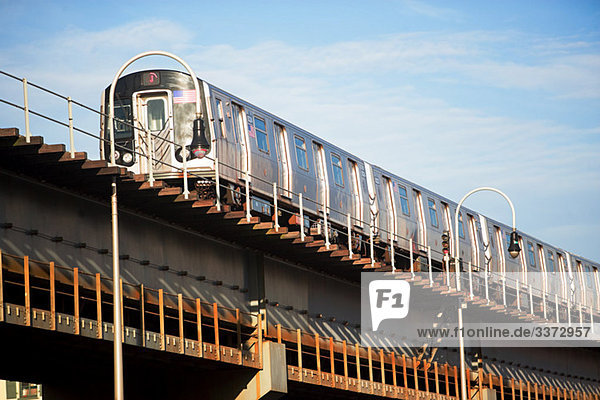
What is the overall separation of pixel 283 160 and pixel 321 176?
275 cm

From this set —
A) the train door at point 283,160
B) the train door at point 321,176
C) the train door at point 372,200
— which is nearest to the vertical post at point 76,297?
the train door at point 283,160

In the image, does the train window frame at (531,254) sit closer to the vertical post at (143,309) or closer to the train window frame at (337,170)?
the train window frame at (337,170)

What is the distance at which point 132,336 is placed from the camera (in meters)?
23.6

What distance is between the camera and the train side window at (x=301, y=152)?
34.4m

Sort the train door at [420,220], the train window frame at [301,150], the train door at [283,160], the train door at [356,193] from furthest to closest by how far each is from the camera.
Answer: the train door at [420,220]
the train door at [356,193]
the train window frame at [301,150]
the train door at [283,160]

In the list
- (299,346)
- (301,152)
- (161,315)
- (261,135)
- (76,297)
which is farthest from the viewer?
(301,152)

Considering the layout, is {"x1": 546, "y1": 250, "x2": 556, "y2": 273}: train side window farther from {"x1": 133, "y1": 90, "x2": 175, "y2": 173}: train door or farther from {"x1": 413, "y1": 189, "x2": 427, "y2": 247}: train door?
{"x1": 133, "y1": 90, "x2": 175, "y2": 173}: train door

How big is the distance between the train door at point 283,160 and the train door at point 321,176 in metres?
2.03

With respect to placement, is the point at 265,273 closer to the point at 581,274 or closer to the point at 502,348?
the point at 502,348

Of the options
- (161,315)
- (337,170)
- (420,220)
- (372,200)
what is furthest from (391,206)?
(161,315)

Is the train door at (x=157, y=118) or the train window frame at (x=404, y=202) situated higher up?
the train window frame at (x=404, y=202)

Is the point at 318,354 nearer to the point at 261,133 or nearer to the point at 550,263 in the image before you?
the point at 261,133

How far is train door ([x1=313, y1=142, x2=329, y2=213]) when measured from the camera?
116ft

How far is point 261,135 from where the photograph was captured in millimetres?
32438
